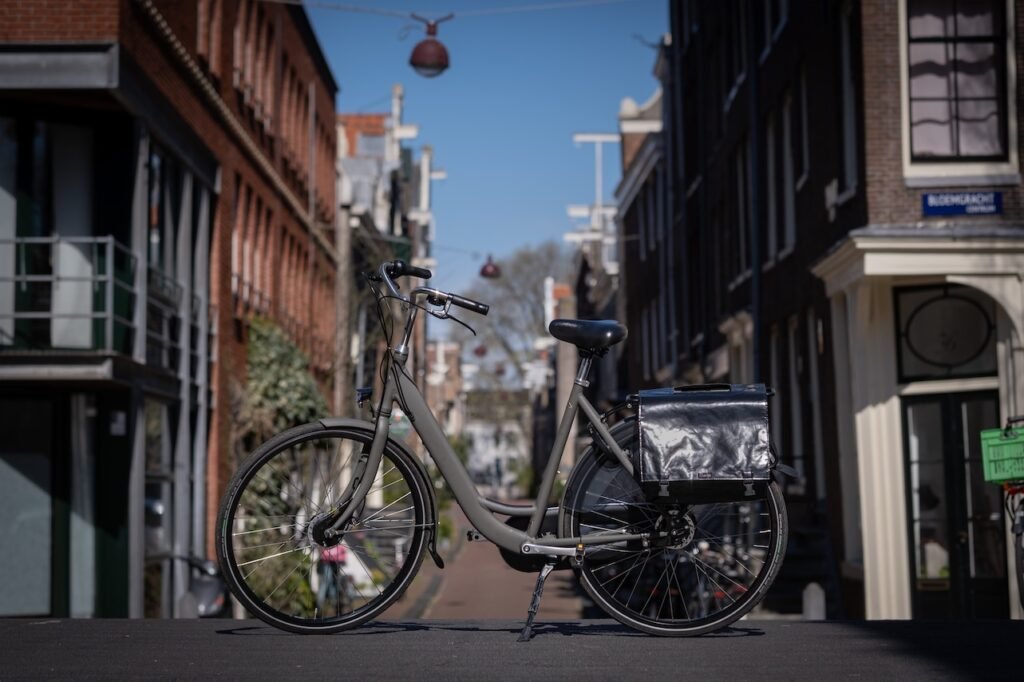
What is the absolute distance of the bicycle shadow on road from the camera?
6.36 meters

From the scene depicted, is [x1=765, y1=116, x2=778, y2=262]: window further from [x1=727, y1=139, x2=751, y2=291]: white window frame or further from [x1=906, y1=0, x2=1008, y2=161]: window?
[x1=906, y1=0, x2=1008, y2=161]: window

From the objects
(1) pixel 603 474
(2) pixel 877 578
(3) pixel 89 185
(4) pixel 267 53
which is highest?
(4) pixel 267 53

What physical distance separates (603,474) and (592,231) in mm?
51214

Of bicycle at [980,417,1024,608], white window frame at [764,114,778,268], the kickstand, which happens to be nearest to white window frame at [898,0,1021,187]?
white window frame at [764,114,778,268]

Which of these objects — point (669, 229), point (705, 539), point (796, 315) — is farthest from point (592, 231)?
point (705, 539)

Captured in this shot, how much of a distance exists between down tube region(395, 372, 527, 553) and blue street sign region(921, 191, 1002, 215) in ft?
39.0

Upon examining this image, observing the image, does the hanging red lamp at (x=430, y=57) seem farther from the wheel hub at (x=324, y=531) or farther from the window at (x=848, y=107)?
the wheel hub at (x=324, y=531)

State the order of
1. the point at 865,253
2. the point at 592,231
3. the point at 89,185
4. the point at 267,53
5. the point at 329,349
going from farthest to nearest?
the point at 592,231 → the point at 329,349 → the point at 267,53 → the point at 89,185 → the point at 865,253

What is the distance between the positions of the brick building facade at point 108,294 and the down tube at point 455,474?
9777 millimetres

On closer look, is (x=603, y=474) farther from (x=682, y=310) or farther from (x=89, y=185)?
(x=682, y=310)

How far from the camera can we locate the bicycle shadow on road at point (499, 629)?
636cm

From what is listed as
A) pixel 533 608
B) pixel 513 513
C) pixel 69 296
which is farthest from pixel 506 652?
pixel 69 296

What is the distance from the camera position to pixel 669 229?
36531mm

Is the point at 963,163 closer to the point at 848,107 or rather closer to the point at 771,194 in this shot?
the point at 848,107
